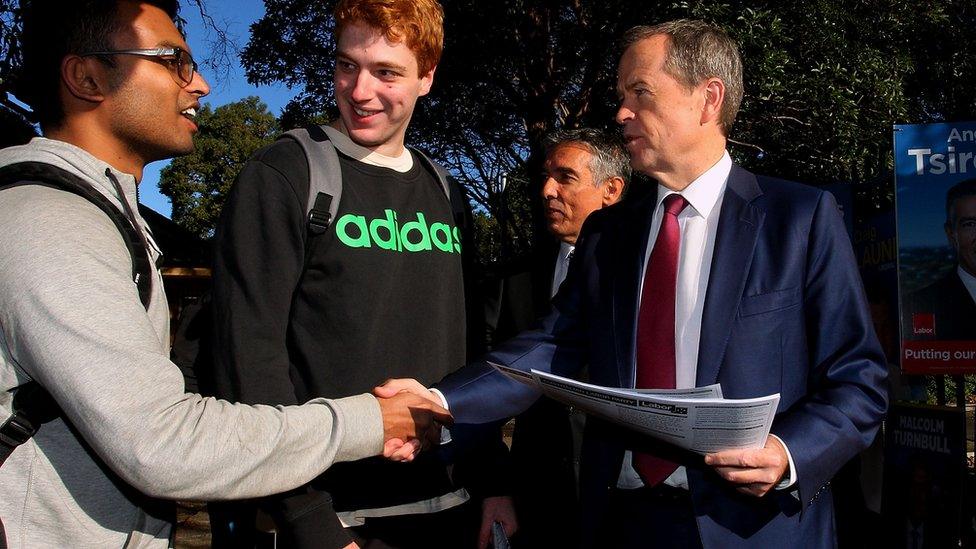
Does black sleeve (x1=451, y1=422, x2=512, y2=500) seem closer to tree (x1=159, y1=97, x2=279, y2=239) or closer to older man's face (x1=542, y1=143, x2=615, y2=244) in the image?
older man's face (x1=542, y1=143, x2=615, y2=244)

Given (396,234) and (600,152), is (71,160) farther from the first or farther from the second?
(600,152)

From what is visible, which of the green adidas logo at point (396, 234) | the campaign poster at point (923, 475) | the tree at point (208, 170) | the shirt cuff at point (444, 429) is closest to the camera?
the green adidas logo at point (396, 234)

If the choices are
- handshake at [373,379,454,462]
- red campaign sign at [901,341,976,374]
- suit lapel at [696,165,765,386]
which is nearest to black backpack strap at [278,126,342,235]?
handshake at [373,379,454,462]

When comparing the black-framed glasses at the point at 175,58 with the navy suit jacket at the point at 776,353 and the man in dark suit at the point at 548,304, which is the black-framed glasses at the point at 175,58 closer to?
the navy suit jacket at the point at 776,353

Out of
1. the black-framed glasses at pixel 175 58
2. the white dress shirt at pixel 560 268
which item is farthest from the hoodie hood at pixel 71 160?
the white dress shirt at pixel 560 268

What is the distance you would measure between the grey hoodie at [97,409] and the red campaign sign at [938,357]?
5.96 meters

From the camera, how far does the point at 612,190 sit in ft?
15.7

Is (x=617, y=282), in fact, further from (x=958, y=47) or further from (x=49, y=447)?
(x=958, y=47)

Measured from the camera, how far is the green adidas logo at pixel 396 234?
2453mm

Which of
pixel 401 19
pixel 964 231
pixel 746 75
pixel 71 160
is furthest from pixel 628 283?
pixel 746 75

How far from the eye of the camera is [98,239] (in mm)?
1598

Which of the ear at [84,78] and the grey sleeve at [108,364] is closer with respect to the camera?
the grey sleeve at [108,364]

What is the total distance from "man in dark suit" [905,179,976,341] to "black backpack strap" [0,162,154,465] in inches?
252

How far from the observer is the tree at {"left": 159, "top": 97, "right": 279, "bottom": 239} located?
157ft
